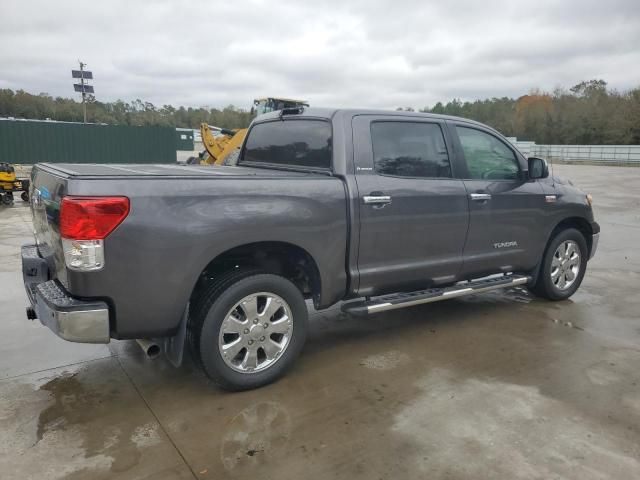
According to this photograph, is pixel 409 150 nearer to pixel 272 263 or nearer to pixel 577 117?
pixel 272 263

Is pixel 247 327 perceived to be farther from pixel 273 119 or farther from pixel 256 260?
→ pixel 273 119

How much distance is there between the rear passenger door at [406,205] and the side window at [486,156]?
10.1 inches

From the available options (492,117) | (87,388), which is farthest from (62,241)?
(492,117)

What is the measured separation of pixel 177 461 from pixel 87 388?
118cm

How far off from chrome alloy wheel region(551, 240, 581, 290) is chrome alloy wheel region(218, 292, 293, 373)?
3285 millimetres

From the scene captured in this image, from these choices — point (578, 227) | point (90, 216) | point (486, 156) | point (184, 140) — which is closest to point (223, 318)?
point (90, 216)

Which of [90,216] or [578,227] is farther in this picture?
[578,227]

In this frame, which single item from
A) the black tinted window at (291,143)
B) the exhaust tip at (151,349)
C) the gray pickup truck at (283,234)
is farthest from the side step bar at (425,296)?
the exhaust tip at (151,349)

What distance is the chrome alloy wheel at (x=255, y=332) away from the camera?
3.41 m

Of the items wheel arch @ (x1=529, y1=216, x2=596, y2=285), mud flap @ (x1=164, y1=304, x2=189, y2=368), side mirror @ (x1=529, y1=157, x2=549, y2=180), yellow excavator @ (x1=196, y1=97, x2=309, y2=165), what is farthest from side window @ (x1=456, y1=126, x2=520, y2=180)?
yellow excavator @ (x1=196, y1=97, x2=309, y2=165)

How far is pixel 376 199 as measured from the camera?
12.9 feet

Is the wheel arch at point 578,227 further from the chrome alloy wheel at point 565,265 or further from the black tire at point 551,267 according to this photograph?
the chrome alloy wheel at point 565,265

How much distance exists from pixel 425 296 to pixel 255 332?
1.55 m

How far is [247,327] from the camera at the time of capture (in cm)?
346
